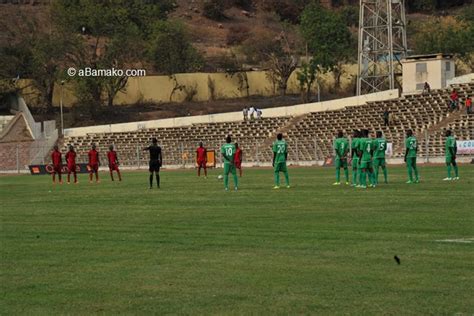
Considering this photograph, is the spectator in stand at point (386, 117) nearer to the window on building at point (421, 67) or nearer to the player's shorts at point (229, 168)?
the window on building at point (421, 67)

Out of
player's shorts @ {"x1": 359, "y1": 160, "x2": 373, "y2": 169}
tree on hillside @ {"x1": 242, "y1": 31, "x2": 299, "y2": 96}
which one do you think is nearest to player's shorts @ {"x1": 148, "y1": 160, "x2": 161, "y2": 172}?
player's shorts @ {"x1": 359, "y1": 160, "x2": 373, "y2": 169}

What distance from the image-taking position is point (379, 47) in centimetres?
8219

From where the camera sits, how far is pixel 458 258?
52.7 feet

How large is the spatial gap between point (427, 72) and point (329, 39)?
30896mm

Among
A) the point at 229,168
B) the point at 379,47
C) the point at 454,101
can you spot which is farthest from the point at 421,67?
the point at 229,168

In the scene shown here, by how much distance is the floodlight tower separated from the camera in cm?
7800

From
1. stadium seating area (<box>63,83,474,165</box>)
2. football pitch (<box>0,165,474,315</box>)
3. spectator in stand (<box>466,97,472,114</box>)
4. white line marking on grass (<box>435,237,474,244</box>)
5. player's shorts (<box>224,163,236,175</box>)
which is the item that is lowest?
football pitch (<box>0,165,474,315</box>)

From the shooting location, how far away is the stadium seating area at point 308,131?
6562cm

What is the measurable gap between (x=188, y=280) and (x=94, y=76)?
247 feet

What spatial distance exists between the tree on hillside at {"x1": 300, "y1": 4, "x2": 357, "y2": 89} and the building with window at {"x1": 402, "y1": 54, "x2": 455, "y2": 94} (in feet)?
68.7

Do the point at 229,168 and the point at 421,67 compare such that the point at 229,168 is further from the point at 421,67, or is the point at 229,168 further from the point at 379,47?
the point at 379,47

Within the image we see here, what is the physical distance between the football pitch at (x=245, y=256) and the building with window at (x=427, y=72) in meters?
46.2

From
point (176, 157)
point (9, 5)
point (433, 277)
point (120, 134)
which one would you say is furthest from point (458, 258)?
point (9, 5)

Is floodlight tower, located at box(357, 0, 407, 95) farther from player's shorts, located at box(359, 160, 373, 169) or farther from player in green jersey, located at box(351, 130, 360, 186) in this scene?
player's shorts, located at box(359, 160, 373, 169)
